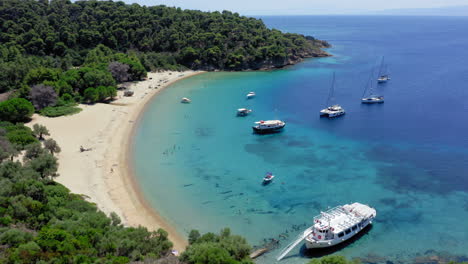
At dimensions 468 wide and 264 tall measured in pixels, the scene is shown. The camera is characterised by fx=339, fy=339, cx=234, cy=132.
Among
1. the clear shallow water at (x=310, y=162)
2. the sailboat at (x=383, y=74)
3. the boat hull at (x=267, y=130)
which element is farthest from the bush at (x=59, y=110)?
the sailboat at (x=383, y=74)

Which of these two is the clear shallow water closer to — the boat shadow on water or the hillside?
the boat shadow on water

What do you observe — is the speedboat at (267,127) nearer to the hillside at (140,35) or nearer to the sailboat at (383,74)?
the sailboat at (383,74)

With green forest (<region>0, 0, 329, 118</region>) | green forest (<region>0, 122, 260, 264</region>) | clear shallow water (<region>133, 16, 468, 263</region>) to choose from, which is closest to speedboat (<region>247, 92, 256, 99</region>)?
clear shallow water (<region>133, 16, 468, 263</region>)

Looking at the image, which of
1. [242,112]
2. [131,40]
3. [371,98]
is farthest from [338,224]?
[131,40]

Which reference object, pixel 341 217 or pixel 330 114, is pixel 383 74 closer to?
pixel 330 114

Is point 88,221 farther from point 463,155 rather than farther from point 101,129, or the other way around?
point 463,155
